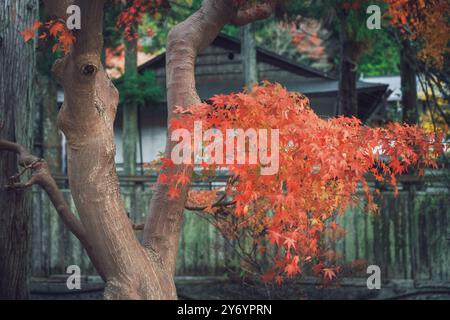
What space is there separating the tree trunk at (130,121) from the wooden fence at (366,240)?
193 inches

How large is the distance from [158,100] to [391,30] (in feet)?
20.6

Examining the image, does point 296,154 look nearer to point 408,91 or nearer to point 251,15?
point 251,15

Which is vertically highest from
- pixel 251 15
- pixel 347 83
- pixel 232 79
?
pixel 232 79

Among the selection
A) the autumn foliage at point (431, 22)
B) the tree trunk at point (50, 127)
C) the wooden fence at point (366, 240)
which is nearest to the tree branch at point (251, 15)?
the autumn foliage at point (431, 22)

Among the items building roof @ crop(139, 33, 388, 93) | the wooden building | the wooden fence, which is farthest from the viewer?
the wooden building

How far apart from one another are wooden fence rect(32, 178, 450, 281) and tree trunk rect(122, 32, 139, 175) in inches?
193

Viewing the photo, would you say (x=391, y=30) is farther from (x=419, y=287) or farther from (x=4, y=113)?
(x=4, y=113)

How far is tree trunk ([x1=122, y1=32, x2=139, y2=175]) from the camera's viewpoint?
639 inches

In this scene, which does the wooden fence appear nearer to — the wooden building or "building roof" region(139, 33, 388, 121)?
"building roof" region(139, 33, 388, 121)

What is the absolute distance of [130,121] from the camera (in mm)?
→ 16578

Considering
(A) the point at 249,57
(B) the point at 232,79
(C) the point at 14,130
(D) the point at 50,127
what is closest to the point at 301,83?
(B) the point at 232,79

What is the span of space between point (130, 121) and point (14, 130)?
26.9 feet

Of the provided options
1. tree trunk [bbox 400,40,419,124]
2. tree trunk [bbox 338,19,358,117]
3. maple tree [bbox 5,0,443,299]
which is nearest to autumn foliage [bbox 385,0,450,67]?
tree trunk [bbox 400,40,419,124]
